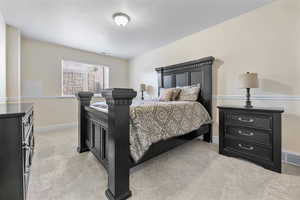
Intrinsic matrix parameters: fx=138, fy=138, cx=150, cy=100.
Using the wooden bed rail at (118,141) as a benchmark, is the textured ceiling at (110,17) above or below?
above

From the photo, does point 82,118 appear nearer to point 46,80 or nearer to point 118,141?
point 118,141

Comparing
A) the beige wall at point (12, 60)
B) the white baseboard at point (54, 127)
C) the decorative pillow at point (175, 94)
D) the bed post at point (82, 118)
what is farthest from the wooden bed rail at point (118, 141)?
the white baseboard at point (54, 127)

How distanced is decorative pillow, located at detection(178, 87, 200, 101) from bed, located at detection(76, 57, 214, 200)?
164 millimetres

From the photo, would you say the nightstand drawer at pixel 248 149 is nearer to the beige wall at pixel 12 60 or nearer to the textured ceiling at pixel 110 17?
the textured ceiling at pixel 110 17

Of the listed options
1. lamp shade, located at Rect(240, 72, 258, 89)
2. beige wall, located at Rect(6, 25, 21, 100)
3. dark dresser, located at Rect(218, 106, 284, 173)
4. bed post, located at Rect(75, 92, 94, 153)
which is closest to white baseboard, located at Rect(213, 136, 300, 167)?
dark dresser, located at Rect(218, 106, 284, 173)

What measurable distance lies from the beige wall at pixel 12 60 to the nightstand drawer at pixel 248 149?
419 cm

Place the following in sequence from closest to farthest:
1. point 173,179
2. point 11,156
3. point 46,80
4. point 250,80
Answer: point 11,156
point 173,179
point 250,80
point 46,80

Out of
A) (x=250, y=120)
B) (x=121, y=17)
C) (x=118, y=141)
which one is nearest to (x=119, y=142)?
(x=118, y=141)

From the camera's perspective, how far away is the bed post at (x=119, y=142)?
3.92 feet

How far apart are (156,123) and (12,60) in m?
3.35

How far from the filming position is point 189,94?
2.88 meters

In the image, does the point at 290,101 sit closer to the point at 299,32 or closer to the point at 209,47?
the point at 299,32

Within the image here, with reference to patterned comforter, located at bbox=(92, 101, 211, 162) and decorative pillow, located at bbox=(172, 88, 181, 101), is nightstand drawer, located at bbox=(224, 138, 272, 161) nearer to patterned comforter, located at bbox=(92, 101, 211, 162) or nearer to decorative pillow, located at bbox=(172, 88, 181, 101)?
patterned comforter, located at bbox=(92, 101, 211, 162)

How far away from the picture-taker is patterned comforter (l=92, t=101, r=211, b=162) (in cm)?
144
